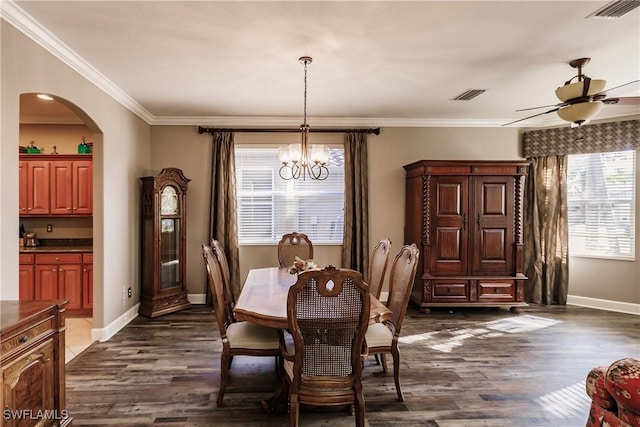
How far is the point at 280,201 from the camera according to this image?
506 cm

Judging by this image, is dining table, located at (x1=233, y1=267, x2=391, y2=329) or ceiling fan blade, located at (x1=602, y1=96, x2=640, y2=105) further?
ceiling fan blade, located at (x1=602, y1=96, x2=640, y2=105)

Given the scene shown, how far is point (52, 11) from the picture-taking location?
7.42 feet

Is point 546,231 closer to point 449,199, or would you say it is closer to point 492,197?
point 492,197

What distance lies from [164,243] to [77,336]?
1.34 metres

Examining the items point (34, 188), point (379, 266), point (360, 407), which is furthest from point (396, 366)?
point (34, 188)

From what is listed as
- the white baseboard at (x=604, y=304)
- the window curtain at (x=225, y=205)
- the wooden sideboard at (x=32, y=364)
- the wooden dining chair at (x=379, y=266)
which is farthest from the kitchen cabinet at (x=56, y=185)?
the white baseboard at (x=604, y=304)

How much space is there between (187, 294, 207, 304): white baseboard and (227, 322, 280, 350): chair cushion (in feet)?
8.64

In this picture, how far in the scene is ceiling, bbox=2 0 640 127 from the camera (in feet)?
7.41

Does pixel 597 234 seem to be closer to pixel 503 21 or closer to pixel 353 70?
pixel 503 21

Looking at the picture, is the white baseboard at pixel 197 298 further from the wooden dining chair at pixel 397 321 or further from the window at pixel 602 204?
the window at pixel 602 204

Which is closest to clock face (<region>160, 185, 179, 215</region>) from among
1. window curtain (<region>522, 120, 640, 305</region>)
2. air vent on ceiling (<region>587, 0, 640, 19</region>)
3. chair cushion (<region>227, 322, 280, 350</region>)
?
chair cushion (<region>227, 322, 280, 350</region>)

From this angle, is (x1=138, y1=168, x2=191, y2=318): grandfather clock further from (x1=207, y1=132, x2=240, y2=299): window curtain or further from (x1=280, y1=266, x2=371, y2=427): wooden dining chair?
(x1=280, y1=266, x2=371, y2=427): wooden dining chair

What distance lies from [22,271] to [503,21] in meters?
5.49

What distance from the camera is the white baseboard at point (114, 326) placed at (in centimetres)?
351
